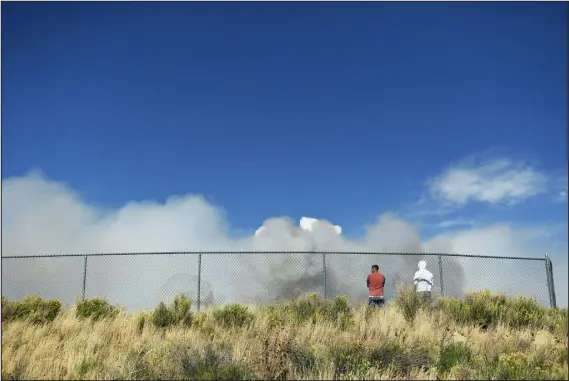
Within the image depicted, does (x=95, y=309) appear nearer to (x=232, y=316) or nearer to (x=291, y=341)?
(x=232, y=316)

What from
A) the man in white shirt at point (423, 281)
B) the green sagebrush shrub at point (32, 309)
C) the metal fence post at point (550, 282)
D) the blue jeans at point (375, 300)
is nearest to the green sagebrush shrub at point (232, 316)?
the green sagebrush shrub at point (32, 309)

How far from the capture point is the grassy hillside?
26.7ft

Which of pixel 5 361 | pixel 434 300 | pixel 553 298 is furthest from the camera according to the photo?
pixel 553 298

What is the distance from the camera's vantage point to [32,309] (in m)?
13.3

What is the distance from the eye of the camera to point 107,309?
45.9ft

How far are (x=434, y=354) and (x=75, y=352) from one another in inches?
241

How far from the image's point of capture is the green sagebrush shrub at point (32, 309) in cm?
1272

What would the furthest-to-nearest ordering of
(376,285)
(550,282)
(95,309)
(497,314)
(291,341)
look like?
(550,282)
(376,285)
(95,309)
(497,314)
(291,341)

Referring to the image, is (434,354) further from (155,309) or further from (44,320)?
(44,320)

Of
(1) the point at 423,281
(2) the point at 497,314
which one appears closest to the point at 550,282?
(1) the point at 423,281

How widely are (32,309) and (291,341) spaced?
24.0 ft

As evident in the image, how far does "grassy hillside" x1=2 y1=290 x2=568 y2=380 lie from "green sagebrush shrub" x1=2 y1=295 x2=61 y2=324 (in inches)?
1.1

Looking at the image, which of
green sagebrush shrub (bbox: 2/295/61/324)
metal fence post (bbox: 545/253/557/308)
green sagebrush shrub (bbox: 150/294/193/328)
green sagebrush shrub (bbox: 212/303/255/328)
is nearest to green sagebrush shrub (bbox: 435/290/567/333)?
metal fence post (bbox: 545/253/557/308)

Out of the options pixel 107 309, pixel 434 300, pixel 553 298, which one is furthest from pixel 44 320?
pixel 553 298
